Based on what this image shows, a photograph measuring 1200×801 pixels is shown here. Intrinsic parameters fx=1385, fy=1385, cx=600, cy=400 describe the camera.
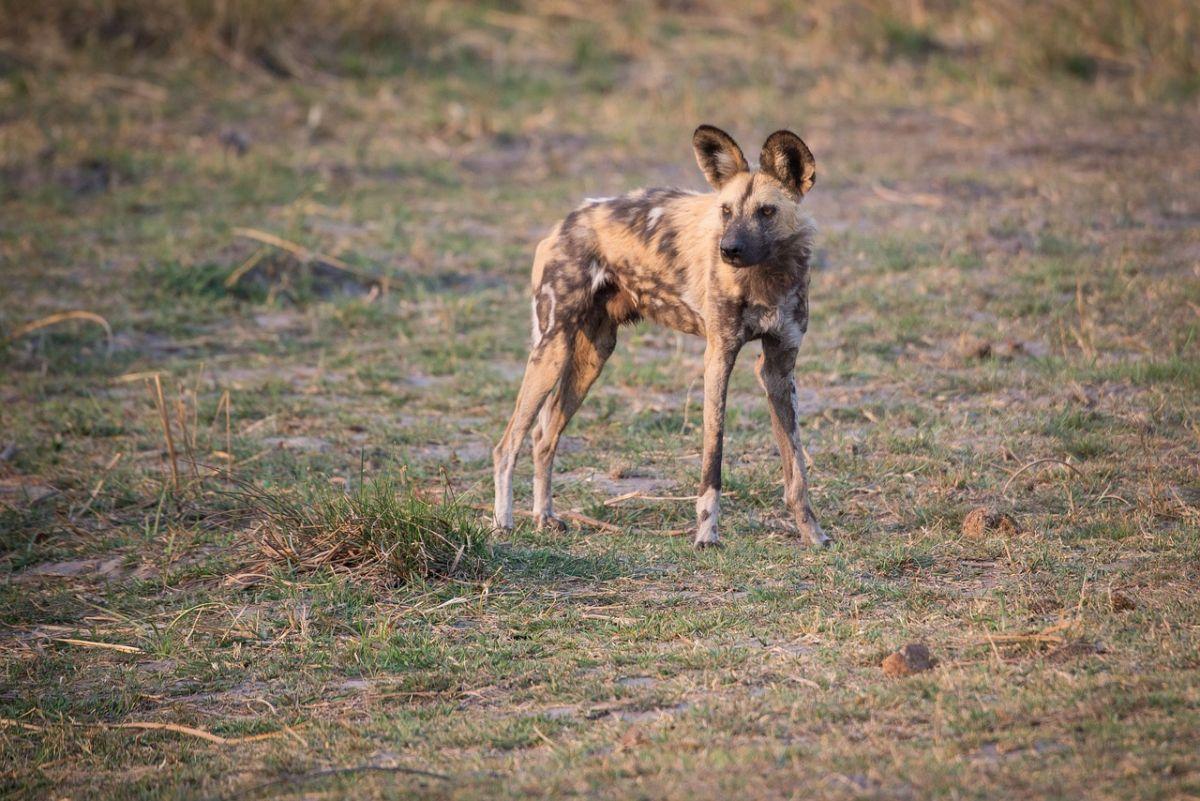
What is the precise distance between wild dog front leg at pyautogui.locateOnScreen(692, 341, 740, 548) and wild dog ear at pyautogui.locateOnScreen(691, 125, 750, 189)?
1.99 ft

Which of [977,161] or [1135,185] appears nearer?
[1135,185]

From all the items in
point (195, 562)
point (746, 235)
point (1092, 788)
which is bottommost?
point (195, 562)

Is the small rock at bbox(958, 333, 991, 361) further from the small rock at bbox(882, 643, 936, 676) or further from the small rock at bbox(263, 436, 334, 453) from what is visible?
the small rock at bbox(882, 643, 936, 676)

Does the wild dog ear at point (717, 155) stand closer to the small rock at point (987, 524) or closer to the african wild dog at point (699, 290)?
the african wild dog at point (699, 290)

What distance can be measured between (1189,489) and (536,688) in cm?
271

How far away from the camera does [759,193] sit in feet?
15.9

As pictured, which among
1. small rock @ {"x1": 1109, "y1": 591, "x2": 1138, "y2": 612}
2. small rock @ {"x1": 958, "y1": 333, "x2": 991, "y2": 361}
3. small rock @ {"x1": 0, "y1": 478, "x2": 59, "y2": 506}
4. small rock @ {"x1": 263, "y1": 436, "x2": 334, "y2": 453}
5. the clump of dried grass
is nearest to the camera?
small rock @ {"x1": 1109, "y1": 591, "x2": 1138, "y2": 612}

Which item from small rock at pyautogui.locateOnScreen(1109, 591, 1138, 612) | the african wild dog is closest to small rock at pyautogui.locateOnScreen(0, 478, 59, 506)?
the african wild dog

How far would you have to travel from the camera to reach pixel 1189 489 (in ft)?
16.7

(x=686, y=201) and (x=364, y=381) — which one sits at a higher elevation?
(x=686, y=201)

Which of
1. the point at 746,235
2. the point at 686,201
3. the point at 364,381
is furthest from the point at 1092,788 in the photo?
the point at 364,381

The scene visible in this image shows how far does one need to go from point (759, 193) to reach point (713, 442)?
0.90 m

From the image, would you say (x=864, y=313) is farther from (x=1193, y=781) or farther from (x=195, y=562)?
(x=1193, y=781)

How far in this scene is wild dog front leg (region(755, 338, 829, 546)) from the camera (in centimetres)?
498
